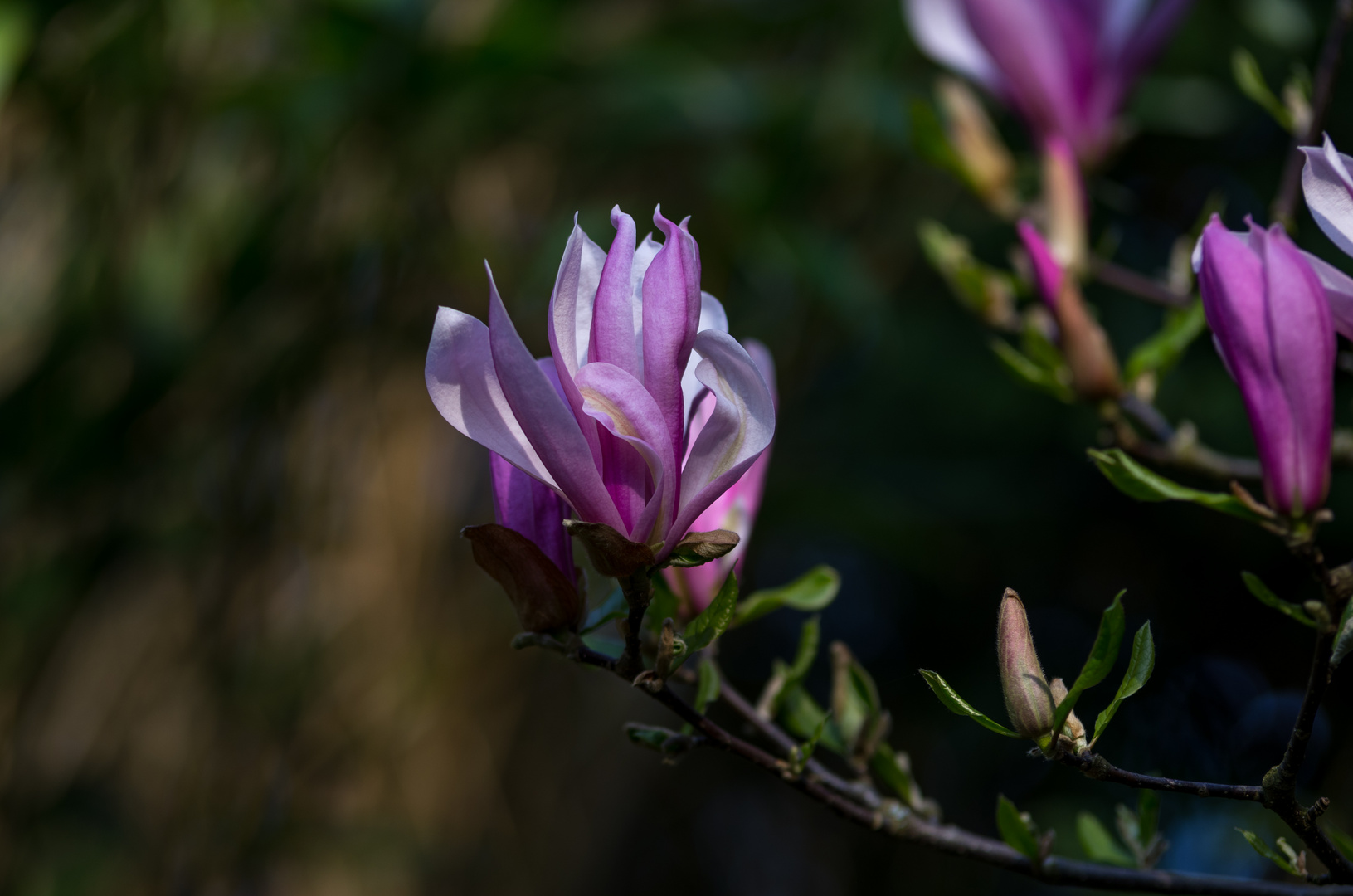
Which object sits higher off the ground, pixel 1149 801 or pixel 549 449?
pixel 549 449

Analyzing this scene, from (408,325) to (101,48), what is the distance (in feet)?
1.02

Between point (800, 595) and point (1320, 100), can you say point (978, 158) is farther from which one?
point (800, 595)

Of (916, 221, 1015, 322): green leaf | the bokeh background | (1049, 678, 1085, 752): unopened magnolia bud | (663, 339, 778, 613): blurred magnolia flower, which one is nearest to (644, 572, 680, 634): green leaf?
(663, 339, 778, 613): blurred magnolia flower

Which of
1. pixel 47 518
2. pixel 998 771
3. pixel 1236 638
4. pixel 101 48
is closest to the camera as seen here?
pixel 101 48

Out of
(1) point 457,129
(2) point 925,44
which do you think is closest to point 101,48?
(1) point 457,129

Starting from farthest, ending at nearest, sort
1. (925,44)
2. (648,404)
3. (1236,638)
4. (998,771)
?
(998,771)
(1236,638)
(925,44)
(648,404)

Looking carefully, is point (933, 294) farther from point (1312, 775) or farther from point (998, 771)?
point (1312, 775)

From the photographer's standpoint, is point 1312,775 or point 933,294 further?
point 933,294

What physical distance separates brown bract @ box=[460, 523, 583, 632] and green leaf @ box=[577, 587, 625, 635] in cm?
1

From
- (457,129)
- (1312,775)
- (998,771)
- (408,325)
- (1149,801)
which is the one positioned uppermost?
(457,129)

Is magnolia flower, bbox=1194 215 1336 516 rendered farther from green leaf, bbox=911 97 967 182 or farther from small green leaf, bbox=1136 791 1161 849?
green leaf, bbox=911 97 967 182

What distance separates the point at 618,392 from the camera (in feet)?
0.73

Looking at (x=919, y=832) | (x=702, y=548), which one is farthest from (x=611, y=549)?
(x=919, y=832)

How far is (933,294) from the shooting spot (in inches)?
61.0
